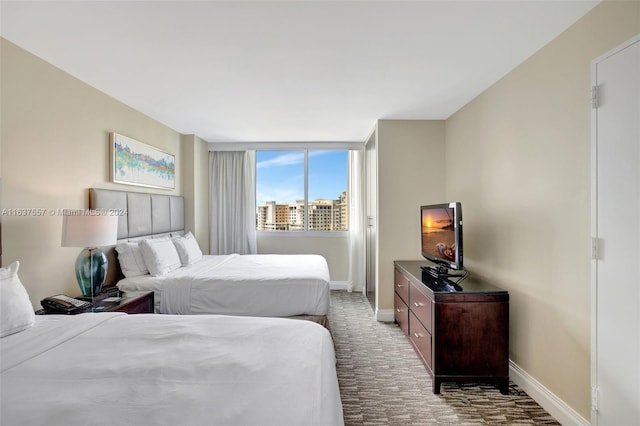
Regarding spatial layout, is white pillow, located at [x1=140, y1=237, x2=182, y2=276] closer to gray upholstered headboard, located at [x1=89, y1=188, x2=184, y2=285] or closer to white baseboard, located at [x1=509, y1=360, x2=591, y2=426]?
gray upholstered headboard, located at [x1=89, y1=188, x2=184, y2=285]

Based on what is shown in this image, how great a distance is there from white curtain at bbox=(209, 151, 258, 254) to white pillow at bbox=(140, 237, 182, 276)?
1908 mm

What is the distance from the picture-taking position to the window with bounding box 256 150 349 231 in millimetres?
5461

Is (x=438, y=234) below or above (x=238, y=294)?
above

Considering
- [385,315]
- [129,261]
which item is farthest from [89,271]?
[385,315]

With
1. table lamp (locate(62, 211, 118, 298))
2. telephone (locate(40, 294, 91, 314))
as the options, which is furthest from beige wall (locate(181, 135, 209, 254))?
telephone (locate(40, 294, 91, 314))

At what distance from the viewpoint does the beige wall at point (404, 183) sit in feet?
12.7

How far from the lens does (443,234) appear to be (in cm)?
290

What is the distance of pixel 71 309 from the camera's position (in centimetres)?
214

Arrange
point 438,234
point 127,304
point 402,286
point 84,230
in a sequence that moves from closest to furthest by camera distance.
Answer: point 84,230 < point 127,304 < point 438,234 < point 402,286

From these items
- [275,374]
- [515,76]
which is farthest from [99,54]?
[515,76]

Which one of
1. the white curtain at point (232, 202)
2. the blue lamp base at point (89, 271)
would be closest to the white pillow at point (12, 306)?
the blue lamp base at point (89, 271)

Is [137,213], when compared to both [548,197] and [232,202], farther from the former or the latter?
[548,197]

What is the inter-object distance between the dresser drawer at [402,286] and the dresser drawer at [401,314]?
0.24ft

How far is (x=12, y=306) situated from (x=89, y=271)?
0.88 meters
